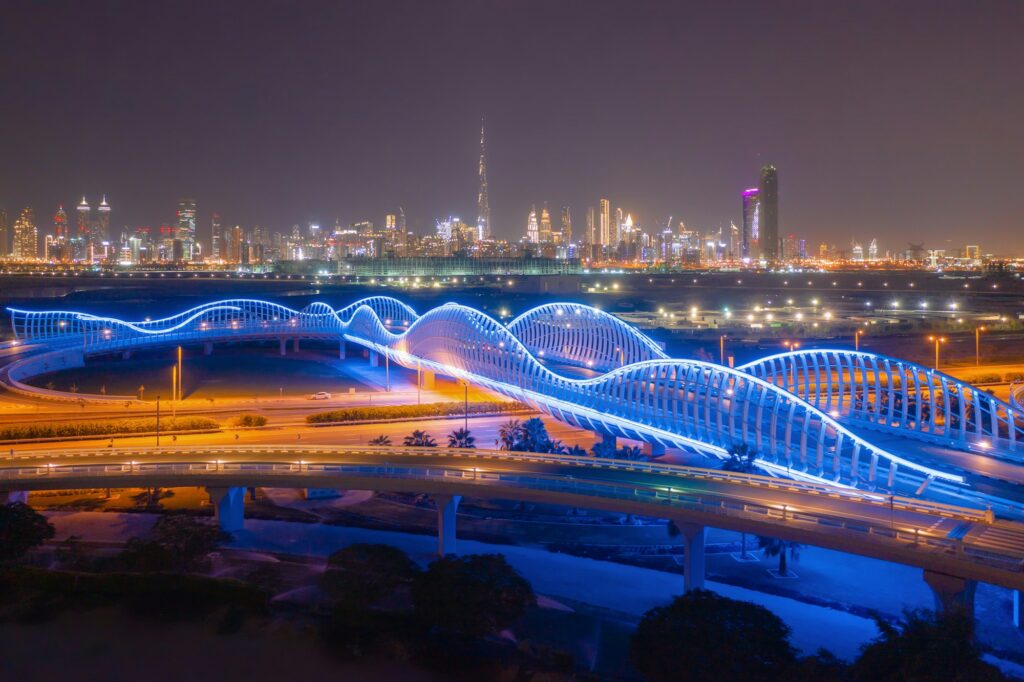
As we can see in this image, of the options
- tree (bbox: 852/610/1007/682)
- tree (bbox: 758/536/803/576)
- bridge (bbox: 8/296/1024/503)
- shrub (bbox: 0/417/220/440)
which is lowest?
tree (bbox: 758/536/803/576)

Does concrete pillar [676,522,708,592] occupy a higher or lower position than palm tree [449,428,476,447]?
lower

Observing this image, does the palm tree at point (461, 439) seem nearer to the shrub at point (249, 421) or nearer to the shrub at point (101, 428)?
the shrub at point (249, 421)

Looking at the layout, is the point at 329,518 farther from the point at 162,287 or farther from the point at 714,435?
the point at 162,287

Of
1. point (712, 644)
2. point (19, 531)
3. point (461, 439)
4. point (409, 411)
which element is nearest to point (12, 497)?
point (19, 531)

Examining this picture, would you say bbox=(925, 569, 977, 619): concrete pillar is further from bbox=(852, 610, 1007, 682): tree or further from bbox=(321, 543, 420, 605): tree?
bbox=(321, 543, 420, 605): tree

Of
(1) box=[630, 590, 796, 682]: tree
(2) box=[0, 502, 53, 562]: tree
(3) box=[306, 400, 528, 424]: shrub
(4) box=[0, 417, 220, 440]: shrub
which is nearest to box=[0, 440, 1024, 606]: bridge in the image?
(2) box=[0, 502, 53, 562]: tree

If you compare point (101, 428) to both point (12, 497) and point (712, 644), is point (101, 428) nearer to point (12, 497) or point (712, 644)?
point (12, 497)

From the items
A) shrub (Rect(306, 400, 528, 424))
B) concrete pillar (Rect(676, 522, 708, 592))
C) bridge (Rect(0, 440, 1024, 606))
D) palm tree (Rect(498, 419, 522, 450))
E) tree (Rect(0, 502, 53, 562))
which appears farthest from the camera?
shrub (Rect(306, 400, 528, 424))
